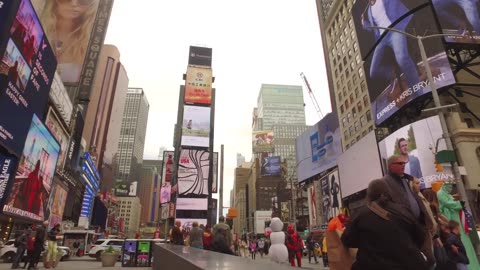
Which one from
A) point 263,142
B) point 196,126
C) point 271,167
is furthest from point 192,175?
point 263,142

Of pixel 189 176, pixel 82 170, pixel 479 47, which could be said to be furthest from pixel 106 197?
pixel 479 47

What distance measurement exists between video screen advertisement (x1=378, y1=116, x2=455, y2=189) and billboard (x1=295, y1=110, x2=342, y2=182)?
27.3 m

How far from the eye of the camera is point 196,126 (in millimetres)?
63438

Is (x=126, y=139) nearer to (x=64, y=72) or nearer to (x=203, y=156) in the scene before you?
(x=203, y=156)

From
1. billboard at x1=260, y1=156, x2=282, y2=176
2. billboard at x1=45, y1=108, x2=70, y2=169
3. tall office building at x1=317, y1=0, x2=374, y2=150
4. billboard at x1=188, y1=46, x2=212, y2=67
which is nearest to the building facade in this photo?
billboard at x1=260, y1=156, x2=282, y2=176

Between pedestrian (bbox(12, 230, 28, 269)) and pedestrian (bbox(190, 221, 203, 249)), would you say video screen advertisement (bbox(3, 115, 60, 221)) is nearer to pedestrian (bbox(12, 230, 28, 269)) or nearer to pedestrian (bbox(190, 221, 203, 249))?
pedestrian (bbox(12, 230, 28, 269))

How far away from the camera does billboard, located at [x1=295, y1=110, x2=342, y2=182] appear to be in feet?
183

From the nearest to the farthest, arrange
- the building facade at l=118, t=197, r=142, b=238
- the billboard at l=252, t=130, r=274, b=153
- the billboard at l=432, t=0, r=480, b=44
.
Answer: the billboard at l=432, t=0, r=480, b=44 → the billboard at l=252, t=130, r=274, b=153 → the building facade at l=118, t=197, r=142, b=238

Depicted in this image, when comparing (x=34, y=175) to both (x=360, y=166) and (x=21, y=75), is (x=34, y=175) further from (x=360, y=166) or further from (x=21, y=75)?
(x=360, y=166)

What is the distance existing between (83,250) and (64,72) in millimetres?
21084

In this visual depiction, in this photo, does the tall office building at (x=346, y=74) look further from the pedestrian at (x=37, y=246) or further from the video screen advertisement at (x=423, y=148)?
the pedestrian at (x=37, y=246)

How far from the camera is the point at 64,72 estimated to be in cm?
3738

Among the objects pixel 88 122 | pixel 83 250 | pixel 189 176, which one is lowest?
pixel 83 250

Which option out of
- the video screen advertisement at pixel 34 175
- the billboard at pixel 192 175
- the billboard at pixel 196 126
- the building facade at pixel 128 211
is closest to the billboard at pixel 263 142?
the billboard at pixel 196 126
